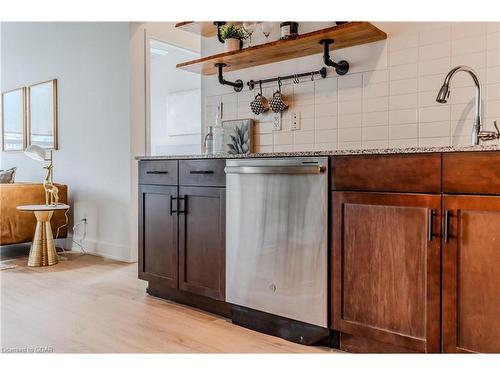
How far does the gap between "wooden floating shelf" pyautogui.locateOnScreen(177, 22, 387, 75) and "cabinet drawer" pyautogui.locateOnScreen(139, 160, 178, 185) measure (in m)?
0.74

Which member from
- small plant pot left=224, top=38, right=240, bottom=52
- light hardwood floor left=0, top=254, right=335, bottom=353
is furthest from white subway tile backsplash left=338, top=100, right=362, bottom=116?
light hardwood floor left=0, top=254, right=335, bottom=353

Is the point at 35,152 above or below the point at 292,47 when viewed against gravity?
below

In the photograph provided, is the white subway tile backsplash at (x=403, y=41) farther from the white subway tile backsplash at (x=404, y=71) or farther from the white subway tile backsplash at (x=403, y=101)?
the white subway tile backsplash at (x=403, y=101)

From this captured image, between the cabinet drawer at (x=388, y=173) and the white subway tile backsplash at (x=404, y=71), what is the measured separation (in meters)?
0.73

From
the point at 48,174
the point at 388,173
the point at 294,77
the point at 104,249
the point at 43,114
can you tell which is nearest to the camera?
the point at 388,173

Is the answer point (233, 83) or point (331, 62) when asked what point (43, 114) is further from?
point (331, 62)

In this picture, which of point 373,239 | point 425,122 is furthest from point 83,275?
point 425,122

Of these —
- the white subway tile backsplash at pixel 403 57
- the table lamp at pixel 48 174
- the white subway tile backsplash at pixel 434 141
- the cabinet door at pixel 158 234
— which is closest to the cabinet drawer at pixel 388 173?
the white subway tile backsplash at pixel 434 141

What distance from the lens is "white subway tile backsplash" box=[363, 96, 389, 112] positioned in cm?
219

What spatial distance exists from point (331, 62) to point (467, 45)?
66 cm

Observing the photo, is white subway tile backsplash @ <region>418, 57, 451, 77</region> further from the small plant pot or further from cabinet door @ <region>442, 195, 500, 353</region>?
the small plant pot

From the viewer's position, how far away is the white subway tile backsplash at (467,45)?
6.28ft

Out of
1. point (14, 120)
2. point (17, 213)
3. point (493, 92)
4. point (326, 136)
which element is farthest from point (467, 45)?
point (14, 120)

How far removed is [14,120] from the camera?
530cm
